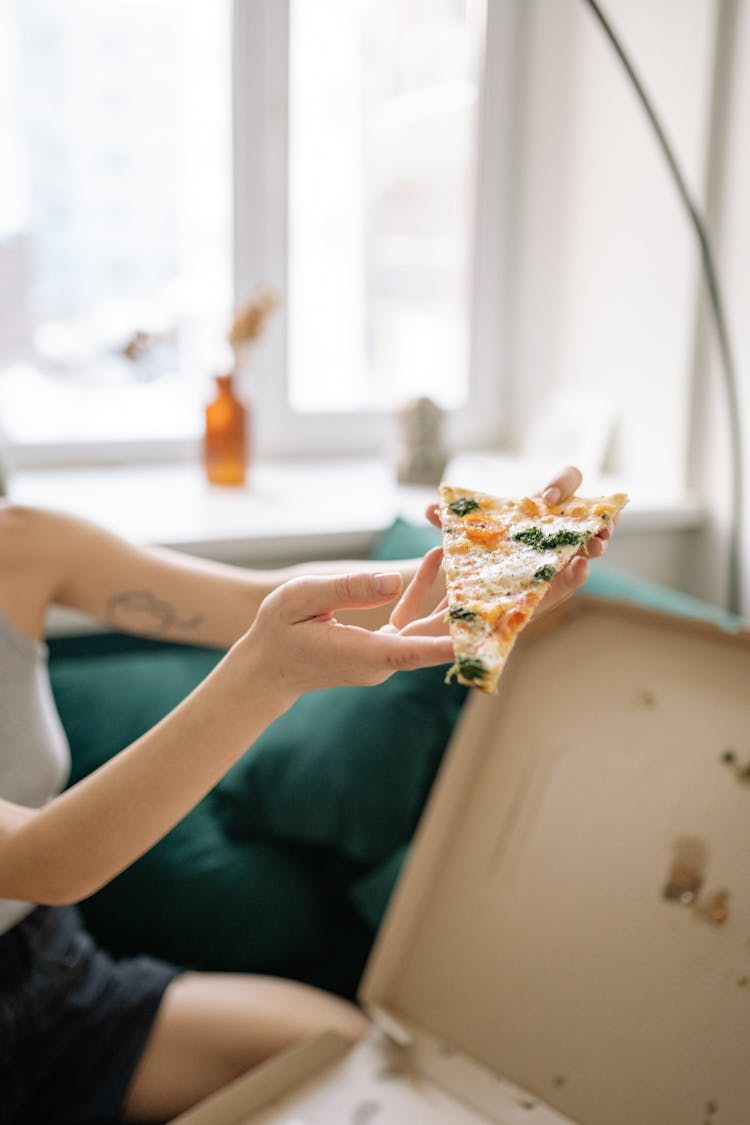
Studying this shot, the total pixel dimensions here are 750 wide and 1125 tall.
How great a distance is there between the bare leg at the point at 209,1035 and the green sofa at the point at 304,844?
0.47ft

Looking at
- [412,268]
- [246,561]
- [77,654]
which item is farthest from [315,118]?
[77,654]

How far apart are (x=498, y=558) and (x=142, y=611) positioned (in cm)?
54

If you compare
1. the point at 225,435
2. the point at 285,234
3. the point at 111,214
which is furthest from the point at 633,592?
the point at 111,214

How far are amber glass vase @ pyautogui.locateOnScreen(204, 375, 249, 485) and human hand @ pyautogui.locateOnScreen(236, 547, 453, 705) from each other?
142 centimetres

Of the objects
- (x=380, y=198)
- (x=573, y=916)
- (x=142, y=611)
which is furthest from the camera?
(x=380, y=198)

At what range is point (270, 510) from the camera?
76.3 inches

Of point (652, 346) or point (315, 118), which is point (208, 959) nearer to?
point (652, 346)

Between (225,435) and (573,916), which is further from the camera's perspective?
(225,435)

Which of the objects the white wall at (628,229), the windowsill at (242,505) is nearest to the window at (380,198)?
the white wall at (628,229)

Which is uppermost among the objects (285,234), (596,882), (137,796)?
(285,234)

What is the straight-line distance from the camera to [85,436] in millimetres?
2307

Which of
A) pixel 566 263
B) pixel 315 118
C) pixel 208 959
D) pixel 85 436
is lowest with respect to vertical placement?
pixel 208 959

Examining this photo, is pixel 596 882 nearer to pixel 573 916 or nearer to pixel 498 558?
pixel 573 916

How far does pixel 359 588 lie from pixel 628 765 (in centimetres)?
37
